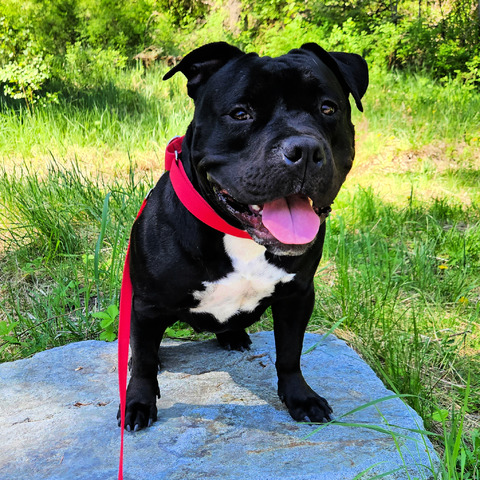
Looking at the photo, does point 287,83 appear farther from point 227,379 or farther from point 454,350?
point 454,350

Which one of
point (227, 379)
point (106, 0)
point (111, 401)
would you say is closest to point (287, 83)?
point (227, 379)

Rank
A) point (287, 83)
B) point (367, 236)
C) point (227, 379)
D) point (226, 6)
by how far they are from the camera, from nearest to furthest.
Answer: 1. point (287, 83)
2. point (227, 379)
3. point (367, 236)
4. point (226, 6)

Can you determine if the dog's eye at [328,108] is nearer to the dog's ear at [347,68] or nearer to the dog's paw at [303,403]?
the dog's ear at [347,68]

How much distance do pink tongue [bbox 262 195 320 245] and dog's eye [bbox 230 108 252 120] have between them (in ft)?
0.99

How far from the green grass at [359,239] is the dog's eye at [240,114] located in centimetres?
104

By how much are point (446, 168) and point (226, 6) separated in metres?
6.51

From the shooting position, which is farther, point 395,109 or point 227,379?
point 395,109

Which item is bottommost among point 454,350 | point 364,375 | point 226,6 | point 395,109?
point 454,350

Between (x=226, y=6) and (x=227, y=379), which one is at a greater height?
(x=226, y=6)

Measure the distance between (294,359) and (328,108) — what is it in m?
0.94

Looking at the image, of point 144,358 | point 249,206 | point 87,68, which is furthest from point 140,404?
point 87,68

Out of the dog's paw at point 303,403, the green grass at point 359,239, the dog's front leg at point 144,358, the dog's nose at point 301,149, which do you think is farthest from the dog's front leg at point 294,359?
the dog's nose at point 301,149

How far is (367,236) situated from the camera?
12.6ft

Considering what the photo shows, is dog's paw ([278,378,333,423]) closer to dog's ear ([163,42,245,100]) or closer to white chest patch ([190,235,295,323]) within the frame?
white chest patch ([190,235,295,323])
